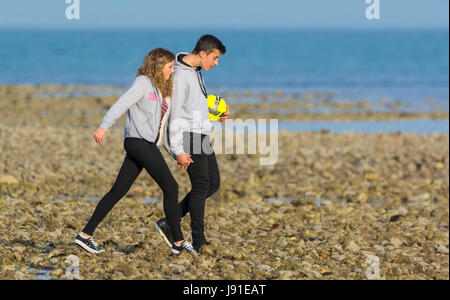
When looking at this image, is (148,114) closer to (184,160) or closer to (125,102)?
(125,102)

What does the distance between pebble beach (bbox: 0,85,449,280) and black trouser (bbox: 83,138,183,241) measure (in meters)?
0.38

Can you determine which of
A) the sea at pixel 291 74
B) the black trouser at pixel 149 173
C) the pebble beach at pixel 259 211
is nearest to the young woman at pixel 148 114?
the black trouser at pixel 149 173

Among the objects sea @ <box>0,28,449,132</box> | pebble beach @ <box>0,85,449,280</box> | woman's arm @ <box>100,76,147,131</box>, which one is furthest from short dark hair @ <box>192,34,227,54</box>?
sea @ <box>0,28,449,132</box>

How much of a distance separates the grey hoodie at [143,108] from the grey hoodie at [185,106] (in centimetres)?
17

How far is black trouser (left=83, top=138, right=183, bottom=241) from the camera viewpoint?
251 inches

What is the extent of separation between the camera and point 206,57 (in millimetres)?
6559

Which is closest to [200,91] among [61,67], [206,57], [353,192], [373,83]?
[206,57]

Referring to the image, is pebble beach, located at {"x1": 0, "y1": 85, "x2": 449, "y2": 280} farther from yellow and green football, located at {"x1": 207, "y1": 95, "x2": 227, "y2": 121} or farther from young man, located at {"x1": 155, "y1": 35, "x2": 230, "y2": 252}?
yellow and green football, located at {"x1": 207, "y1": 95, "x2": 227, "y2": 121}

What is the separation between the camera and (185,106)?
6543mm

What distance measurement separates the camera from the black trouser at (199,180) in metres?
→ 6.62

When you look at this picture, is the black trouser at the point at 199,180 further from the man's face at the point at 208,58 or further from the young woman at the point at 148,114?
the man's face at the point at 208,58

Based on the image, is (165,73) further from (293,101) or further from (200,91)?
(293,101)

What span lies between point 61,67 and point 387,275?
52.2 m

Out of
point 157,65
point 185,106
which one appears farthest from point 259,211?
point 157,65
